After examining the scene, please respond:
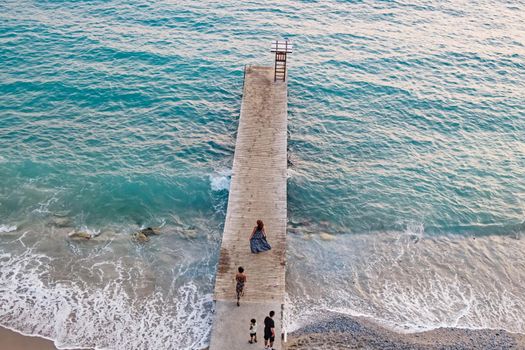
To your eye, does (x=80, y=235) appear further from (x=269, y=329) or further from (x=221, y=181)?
(x=269, y=329)

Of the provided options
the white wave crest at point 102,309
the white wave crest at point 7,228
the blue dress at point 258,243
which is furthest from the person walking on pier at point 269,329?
the white wave crest at point 7,228

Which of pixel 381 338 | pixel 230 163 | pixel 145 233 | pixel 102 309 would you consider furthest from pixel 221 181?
pixel 381 338

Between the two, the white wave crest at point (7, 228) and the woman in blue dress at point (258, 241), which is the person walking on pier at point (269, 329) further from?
the white wave crest at point (7, 228)

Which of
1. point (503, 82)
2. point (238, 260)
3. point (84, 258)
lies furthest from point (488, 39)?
point (84, 258)

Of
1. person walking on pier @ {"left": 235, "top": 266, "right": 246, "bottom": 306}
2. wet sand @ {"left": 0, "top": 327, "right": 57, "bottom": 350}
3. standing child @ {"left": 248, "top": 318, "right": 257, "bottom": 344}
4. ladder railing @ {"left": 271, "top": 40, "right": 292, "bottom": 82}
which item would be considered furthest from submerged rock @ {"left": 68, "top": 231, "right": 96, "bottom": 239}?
ladder railing @ {"left": 271, "top": 40, "right": 292, "bottom": 82}

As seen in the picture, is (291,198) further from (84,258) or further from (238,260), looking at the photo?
(84,258)
